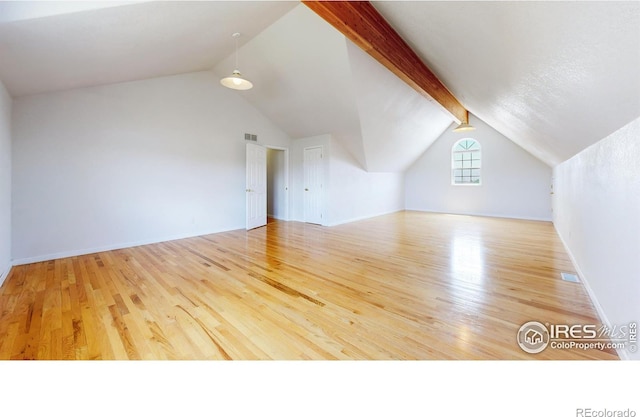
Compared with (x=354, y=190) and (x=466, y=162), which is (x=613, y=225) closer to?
(x=354, y=190)


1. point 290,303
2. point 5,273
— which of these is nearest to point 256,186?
point 5,273

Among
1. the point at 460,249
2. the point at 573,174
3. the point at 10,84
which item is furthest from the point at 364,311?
the point at 10,84

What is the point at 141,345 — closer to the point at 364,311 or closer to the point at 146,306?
the point at 146,306

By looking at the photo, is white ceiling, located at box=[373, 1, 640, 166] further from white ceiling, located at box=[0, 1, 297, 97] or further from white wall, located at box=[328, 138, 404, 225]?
white wall, located at box=[328, 138, 404, 225]

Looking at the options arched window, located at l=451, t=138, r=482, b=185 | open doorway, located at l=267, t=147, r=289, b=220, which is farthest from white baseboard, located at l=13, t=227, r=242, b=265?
arched window, located at l=451, t=138, r=482, b=185

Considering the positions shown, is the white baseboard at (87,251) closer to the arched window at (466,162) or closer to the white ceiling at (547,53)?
the white ceiling at (547,53)

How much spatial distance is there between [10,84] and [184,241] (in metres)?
2.99

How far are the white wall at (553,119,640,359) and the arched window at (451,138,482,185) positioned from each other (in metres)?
5.62

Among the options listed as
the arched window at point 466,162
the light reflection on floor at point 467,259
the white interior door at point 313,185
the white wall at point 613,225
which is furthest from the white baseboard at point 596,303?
the arched window at point 466,162

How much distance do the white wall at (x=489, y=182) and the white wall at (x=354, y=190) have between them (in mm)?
1214

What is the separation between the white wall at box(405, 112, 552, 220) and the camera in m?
7.25

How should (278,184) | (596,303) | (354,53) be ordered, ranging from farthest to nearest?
(278,184) < (354,53) < (596,303)

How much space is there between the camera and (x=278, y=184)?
7594mm

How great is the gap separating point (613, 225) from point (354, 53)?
11.9ft
